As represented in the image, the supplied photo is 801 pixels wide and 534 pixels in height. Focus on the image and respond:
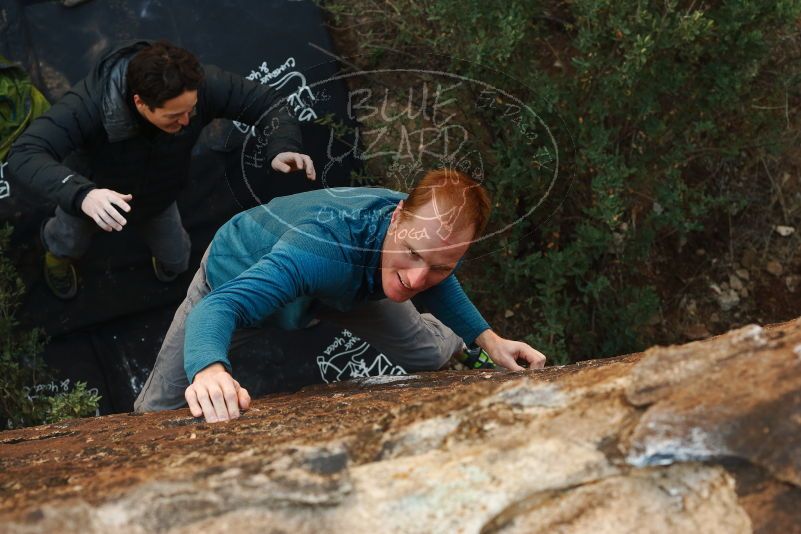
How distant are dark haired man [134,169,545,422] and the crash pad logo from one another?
1.53 meters

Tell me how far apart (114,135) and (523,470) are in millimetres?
2311

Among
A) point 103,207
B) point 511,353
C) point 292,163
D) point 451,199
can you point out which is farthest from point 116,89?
point 511,353

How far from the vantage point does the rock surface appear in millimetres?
1229

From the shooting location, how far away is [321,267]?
2.21m

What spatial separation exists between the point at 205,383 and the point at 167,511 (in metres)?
0.67

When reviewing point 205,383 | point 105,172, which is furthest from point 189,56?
point 205,383

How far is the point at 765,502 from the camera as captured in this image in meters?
1.22

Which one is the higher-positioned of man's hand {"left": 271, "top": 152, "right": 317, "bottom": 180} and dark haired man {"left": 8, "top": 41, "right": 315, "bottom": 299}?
dark haired man {"left": 8, "top": 41, "right": 315, "bottom": 299}

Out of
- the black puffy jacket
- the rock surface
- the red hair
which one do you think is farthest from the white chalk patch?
the rock surface

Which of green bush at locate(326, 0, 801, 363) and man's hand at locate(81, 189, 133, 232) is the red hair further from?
man's hand at locate(81, 189, 133, 232)

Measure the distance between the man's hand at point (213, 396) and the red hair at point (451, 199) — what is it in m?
0.60

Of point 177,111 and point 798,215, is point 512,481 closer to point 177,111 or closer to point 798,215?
point 177,111

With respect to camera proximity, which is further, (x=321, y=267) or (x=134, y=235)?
(x=134, y=235)

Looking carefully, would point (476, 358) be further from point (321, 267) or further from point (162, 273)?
point (162, 273)
